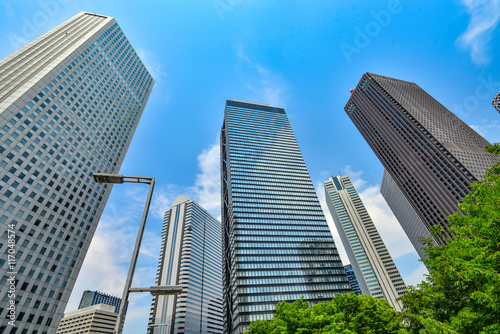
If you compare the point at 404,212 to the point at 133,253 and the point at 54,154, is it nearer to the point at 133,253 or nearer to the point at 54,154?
the point at 54,154

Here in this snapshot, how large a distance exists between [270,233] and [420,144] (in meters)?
82.0

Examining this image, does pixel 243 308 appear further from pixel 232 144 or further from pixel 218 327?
pixel 218 327

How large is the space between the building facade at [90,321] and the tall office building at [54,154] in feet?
462

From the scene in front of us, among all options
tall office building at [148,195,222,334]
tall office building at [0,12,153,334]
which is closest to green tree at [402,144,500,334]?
tall office building at [0,12,153,334]

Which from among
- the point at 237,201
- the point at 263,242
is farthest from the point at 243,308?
the point at 237,201

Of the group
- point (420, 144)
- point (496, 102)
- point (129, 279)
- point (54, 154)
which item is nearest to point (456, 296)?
point (129, 279)

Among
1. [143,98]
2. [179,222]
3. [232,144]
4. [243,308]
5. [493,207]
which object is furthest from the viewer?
[179,222]

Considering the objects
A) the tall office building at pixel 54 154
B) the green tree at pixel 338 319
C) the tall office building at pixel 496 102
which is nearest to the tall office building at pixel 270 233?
the tall office building at pixel 54 154

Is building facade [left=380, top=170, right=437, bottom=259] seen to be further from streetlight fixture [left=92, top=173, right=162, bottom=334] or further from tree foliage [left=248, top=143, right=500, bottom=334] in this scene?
streetlight fixture [left=92, top=173, right=162, bottom=334]

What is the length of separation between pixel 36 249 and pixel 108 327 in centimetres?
16277

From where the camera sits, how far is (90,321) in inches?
6388

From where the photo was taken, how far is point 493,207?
12.4m

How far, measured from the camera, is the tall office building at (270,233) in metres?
89.1

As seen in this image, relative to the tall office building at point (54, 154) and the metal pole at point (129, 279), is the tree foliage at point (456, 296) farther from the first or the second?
the tall office building at point (54, 154)
